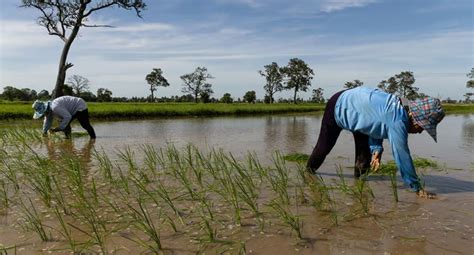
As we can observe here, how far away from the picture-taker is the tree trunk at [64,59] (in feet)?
42.5

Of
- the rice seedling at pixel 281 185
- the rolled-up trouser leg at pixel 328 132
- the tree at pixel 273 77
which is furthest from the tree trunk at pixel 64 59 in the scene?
the tree at pixel 273 77

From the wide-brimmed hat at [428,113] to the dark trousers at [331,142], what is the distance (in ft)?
3.51

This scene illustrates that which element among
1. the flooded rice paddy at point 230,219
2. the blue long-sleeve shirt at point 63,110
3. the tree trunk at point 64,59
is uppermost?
the tree trunk at point 64,59

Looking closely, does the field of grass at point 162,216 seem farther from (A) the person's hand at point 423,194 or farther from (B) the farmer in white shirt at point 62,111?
(B) the farmer in white shirt at point 62,111

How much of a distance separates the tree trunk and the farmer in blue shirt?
33.6ft

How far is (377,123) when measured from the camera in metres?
4.58

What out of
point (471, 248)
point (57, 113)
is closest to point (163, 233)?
point (471, 248)

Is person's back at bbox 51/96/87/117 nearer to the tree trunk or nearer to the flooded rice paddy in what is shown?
the tree trunk

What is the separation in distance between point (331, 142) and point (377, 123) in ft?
2.73

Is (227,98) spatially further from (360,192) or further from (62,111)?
(360,192)

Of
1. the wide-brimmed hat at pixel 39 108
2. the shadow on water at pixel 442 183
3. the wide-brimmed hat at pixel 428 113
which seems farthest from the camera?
the wide-brimmed hat at pixel 39 108

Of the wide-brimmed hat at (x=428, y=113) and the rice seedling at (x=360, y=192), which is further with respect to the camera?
the wide-brimmed hat at (x=428, y=113)

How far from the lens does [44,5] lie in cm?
1399

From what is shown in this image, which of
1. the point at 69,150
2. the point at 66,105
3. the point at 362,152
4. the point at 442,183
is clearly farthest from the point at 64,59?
the point at 442,183
